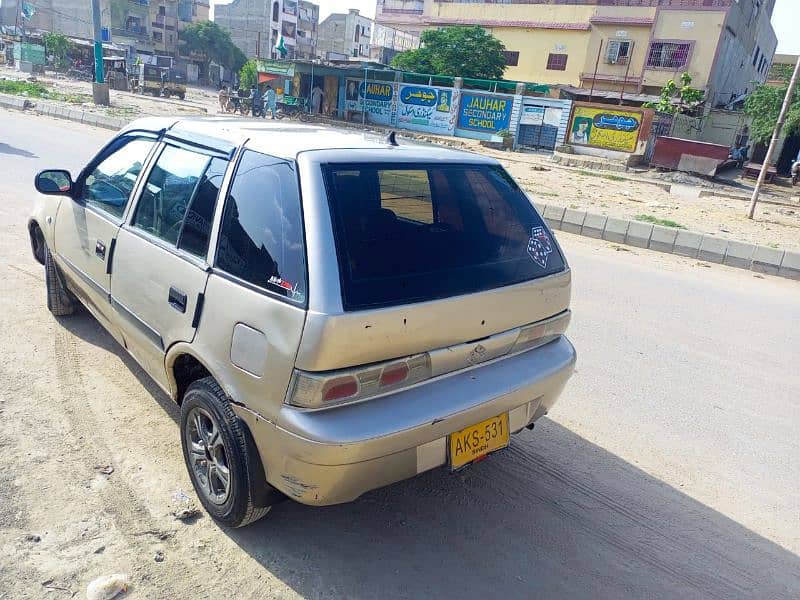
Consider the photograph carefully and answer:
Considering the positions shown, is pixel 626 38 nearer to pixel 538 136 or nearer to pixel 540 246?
pixel 538 136

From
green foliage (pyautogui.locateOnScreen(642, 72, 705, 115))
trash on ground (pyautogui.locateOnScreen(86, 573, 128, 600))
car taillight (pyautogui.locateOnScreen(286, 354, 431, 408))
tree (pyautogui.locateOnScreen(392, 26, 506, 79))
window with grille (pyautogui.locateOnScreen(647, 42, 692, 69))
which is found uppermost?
window with grille (pyautogui.locateOnScreen(647, 42, 692, 69))

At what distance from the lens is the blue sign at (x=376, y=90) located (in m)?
31.7

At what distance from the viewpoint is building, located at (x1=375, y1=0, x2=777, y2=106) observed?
36.0 metres

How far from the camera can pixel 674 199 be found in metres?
15.8

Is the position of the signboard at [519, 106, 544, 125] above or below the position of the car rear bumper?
above

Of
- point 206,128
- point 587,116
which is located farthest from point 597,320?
point 587,116

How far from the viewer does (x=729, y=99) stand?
41062mm

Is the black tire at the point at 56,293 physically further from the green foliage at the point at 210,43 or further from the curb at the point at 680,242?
the green foliage at the point at 210,43

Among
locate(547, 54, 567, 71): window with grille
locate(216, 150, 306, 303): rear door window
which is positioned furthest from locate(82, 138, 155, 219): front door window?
locate(547, 54, 567, 71): window with grille

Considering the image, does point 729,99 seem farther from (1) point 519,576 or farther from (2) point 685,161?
(1) point 519,576

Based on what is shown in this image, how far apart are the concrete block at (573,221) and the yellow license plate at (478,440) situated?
7.63m

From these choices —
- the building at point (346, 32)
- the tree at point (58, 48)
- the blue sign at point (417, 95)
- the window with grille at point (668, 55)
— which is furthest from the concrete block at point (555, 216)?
the building at point (346, 32)

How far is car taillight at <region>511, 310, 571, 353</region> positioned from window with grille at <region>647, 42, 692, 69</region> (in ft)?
133

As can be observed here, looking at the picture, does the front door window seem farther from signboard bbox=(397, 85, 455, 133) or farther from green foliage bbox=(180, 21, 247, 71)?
green foliage bbox=(180, 21, 247, 71)
